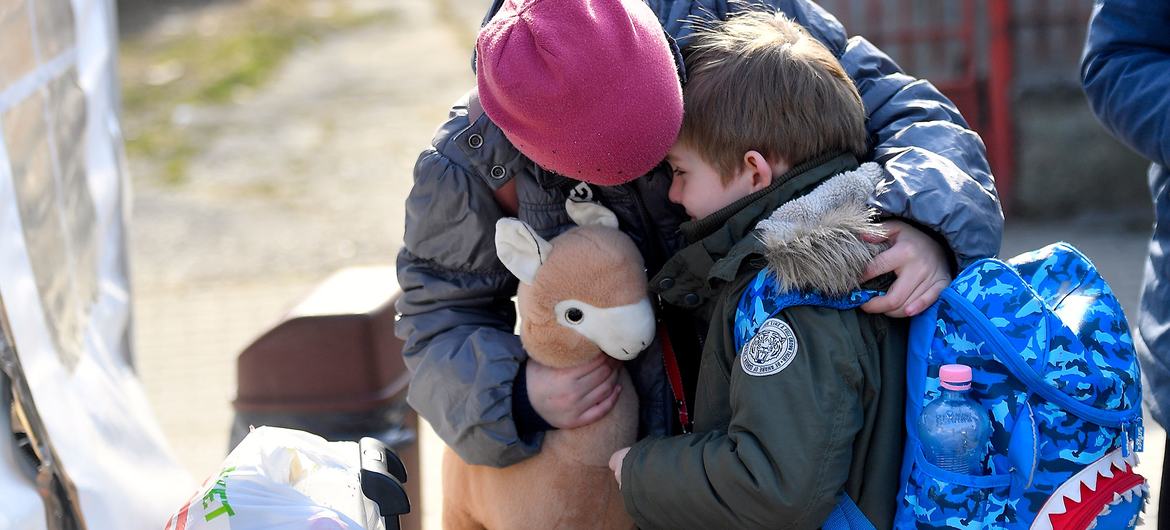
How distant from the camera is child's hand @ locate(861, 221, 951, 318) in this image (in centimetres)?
200

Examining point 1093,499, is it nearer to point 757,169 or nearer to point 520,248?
point 757,169

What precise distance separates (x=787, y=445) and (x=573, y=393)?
50 cm

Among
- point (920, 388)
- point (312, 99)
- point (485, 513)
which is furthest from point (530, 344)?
point (312, 99)

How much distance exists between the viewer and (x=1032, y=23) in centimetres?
624

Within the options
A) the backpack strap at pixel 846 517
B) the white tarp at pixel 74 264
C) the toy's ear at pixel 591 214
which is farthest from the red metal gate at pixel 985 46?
the backpack strap at pixel 846 517

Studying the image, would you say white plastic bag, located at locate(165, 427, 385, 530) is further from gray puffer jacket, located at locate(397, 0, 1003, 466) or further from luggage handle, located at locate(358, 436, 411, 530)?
gray puffer jacket, located at locate(397, 0, 1003, 466)

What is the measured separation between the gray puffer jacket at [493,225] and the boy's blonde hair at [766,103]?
12 centimetres

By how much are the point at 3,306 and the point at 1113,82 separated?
2024 mm

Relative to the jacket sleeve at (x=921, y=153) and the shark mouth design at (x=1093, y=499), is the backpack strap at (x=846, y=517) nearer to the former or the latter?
the shark mouth design at (x=1093, y=499)

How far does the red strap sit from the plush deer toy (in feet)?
0.26

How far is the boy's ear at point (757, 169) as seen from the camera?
2074 mm

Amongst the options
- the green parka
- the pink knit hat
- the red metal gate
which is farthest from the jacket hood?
the red metal gate

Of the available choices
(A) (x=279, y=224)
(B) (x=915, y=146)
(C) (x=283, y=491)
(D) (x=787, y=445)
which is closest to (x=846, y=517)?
(D) (x=787, y=445)

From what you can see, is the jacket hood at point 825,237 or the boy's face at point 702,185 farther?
the boy's face at point 702,185
